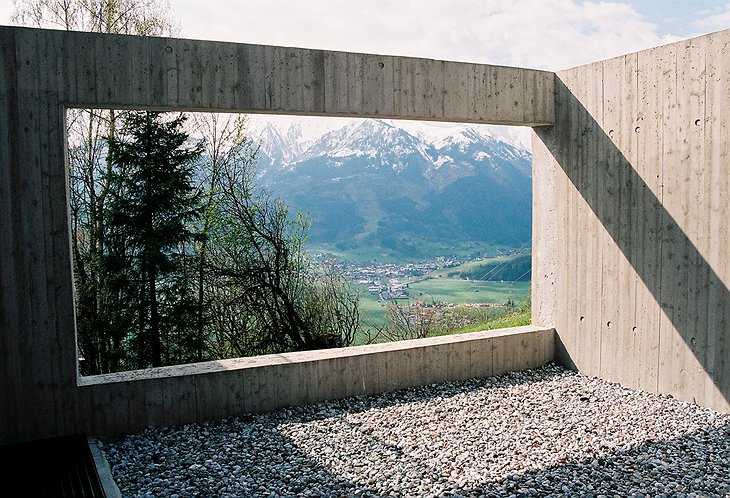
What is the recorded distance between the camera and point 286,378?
13.5 feet

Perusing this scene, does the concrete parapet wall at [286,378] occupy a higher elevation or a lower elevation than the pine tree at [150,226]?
lower

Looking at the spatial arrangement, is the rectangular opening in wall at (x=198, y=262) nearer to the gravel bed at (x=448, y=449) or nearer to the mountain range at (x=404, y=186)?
the gravel bed at (x=448, y=449)

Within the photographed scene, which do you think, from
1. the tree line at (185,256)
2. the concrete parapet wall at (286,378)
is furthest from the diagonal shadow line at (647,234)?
the tree line at (185,256)

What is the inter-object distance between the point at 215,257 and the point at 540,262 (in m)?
3.55

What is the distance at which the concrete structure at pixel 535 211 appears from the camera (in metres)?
3.39

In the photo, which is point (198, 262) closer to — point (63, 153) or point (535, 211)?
point (63, 153)

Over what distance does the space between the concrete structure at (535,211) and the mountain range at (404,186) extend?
797 centimetres

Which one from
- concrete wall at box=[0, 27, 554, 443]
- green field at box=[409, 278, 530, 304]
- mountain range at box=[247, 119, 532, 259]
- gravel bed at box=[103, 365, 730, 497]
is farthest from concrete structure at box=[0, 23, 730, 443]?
mountain range at box=[247, 119, 532, 259]

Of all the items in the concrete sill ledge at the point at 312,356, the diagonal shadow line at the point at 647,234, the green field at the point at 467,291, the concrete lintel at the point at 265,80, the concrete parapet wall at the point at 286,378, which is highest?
the concrete lintel at the point at 265,80

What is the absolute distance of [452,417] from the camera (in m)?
3.90

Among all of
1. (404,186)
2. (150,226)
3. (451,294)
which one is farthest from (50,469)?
(404,186)

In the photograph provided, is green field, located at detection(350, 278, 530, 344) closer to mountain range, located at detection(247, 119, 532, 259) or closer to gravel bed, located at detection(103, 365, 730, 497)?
mountain range, located at detection(247, 119, 532, 259)

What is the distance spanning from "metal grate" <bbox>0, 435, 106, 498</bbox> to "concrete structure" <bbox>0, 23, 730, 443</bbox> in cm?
13

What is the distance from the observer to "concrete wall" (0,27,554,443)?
11.0 ft
